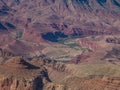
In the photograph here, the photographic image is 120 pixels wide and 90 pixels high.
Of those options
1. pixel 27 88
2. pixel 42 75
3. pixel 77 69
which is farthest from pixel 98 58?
pixel 27 88

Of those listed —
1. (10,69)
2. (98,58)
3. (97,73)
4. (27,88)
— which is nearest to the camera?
(27,88)

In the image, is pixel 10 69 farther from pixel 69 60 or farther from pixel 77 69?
pixel 69 60

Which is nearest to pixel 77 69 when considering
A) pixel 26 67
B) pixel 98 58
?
pixel 98 58

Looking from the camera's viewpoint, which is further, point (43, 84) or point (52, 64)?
point (52, 64)

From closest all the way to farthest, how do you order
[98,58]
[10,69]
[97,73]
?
[10,69], [97,73], [98,58]

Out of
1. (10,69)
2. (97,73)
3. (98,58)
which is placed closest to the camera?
(10,69)

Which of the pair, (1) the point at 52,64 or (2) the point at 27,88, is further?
(1) the point at 52,64

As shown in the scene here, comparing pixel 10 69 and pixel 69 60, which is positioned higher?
pixel 10 69

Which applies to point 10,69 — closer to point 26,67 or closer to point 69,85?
point 26,67

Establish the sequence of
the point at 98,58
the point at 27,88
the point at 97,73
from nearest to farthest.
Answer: the point at 27,88 → the point at 97,73 → the point at 98,58
